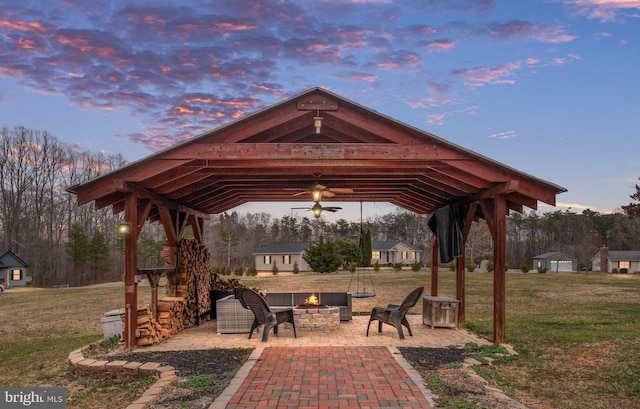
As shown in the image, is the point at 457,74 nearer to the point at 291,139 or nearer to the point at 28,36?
the point at 291,139

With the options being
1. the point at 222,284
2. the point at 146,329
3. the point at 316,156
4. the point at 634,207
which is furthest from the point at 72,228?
the point at 634,207

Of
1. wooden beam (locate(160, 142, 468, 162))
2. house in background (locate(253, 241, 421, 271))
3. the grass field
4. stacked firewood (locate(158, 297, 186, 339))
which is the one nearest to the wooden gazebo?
wooden beam (locate(160, 142, 468, 162))

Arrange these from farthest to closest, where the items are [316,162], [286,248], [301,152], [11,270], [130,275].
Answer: [286,248] → [11,270] → [130,275] → [316,162] → [301,152]

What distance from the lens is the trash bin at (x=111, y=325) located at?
8789mm

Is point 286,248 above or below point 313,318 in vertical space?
below

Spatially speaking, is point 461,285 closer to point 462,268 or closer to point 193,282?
point 462,268

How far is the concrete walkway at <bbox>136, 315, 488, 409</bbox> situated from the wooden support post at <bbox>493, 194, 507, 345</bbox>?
1.62 ft

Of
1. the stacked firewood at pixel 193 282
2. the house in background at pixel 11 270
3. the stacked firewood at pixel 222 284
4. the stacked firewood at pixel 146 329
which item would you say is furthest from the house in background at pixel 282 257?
the stacked firewood at pixel 146 329

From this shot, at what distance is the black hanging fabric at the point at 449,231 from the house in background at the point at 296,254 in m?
33.6

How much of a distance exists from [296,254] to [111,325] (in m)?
38.0

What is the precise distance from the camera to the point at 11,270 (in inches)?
1373

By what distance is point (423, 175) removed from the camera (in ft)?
29.7

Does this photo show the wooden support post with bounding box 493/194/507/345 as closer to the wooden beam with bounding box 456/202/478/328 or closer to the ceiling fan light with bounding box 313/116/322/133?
the wooden beam with bounding box 456/202/478/328

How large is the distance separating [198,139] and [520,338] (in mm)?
7216
